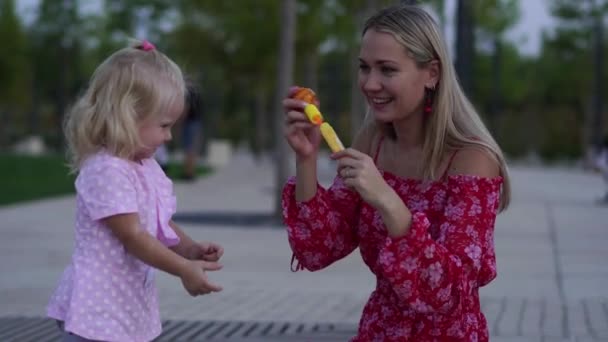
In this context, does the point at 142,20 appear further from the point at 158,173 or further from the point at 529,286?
the point at 158,173

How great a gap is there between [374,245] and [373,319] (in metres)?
0.21

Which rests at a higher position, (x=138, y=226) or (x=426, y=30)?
(x=426, y=30)

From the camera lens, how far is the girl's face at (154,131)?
10.1ft

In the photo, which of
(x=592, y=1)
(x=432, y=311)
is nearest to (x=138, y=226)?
(x=432, y=311)

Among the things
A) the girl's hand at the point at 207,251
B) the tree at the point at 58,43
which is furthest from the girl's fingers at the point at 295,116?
the tree at the point at 58,43

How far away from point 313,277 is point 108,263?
508 centimetres

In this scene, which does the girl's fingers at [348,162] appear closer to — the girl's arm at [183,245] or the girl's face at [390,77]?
the girl's face at [390,77]

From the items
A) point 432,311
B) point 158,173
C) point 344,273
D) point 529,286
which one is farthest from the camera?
point 344,273

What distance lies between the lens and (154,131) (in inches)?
121

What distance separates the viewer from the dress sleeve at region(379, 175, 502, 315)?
2613 millimetres

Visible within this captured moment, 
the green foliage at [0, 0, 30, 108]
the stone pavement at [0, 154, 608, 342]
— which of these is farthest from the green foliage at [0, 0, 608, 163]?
the stone pavement at [0, 154, 608, 342]

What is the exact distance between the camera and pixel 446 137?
2.93m

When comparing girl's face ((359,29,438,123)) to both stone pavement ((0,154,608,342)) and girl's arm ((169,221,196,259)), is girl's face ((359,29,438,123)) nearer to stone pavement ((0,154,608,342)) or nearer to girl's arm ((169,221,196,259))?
girl's arm ((169,221,196,259))

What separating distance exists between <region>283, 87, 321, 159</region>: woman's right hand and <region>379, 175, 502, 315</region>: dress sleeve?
1.26 feet
